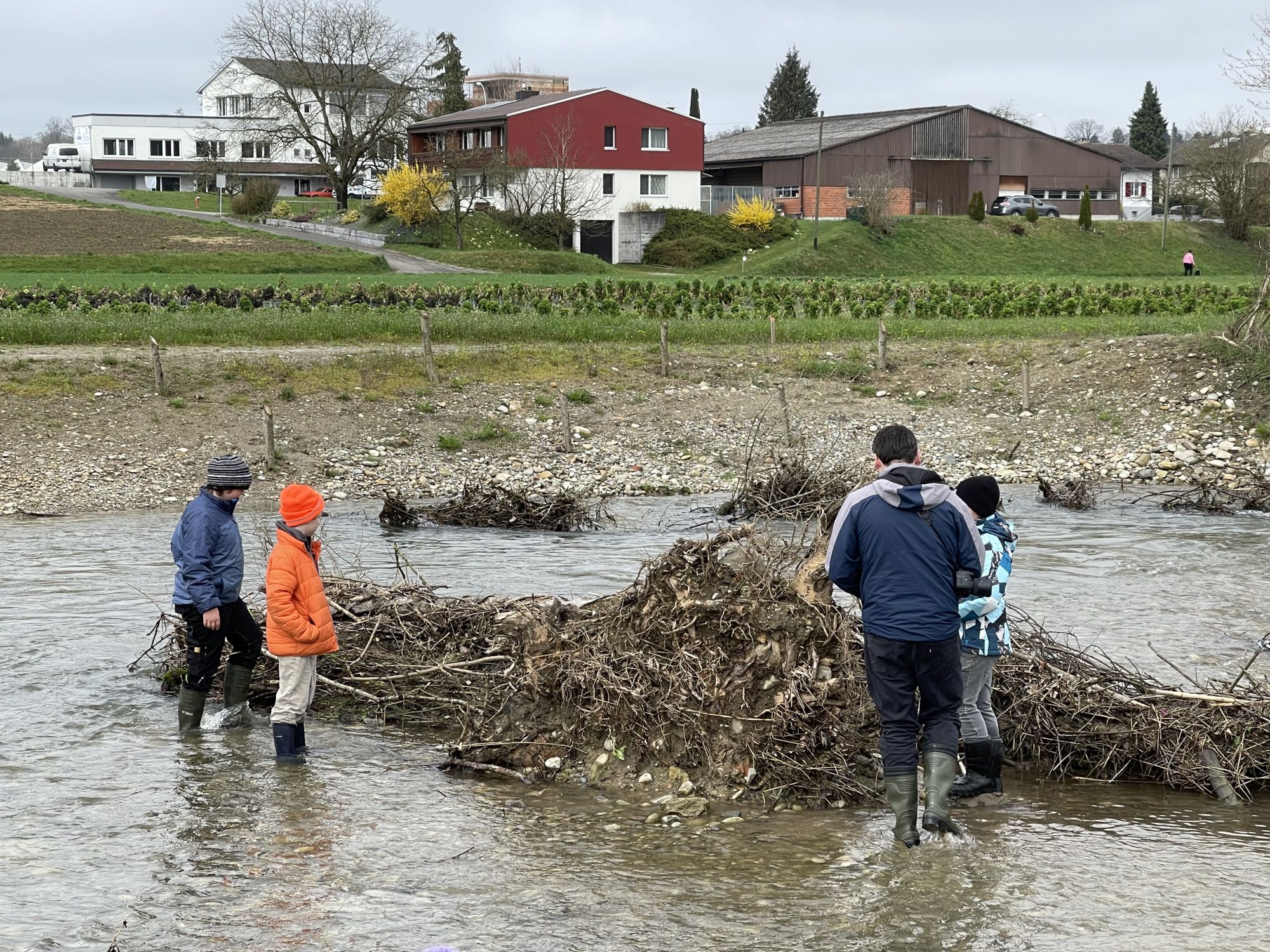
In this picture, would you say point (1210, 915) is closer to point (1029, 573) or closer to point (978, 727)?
point (978, 727)

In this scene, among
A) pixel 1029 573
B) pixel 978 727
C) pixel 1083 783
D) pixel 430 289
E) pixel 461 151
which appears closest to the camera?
pixel 978 727

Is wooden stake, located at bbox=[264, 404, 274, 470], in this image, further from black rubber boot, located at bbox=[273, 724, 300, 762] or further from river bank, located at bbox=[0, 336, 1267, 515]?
black rubber boot, located at bbox=[273, 724, 300, 762]

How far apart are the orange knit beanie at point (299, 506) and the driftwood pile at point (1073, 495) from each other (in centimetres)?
1354

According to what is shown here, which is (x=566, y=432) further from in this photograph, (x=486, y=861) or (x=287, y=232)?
(x=287, y=232)

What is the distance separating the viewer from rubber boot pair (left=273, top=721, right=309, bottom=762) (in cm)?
782

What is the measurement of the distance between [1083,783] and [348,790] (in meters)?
4.18

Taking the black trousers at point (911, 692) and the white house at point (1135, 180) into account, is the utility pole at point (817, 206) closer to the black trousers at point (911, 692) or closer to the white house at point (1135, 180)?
the white house at point (1135, 180)

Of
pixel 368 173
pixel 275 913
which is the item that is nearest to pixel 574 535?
pixel 275 913

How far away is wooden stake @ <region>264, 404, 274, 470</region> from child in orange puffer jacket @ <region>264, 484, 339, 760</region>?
12282 millimetres

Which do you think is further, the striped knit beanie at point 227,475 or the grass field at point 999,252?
the grass field at point 999,252

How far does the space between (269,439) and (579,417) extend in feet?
18.3

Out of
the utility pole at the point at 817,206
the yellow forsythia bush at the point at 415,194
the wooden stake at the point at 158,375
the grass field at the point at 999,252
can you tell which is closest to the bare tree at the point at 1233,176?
the grass field at the point at 999,252

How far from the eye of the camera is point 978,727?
280 inches

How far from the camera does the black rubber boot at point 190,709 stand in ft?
27.7
